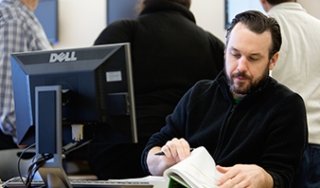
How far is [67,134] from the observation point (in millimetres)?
1419

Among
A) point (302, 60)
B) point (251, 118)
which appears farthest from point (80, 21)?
point (251, 118)

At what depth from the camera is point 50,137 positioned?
127 centimetres

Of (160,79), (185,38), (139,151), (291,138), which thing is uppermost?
(185,38)

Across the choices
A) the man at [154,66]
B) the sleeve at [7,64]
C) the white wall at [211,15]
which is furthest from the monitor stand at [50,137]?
the white wall at [211,15]

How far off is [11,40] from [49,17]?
5.58 feet

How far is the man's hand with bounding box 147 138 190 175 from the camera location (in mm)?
1291

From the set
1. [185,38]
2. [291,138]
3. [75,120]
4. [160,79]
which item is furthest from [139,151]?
[291,138]

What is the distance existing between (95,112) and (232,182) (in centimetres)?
44

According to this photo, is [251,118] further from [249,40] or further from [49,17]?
[49,17]

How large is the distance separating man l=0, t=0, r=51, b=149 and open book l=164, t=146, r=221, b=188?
1134 millimetres

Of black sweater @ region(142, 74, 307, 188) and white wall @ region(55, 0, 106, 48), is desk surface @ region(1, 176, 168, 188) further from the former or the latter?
white wall @ region(55, 0, 106, 48)

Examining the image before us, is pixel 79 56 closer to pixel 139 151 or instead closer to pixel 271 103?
pixel 271 103

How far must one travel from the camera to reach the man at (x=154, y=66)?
203 cm

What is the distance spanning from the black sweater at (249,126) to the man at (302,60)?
326 millimetres
